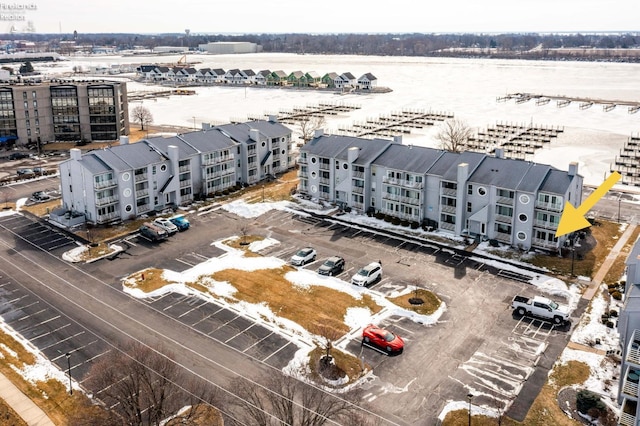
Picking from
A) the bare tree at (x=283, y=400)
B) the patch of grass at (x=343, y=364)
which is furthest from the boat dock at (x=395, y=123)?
the bare tree at (x=283, y=400)

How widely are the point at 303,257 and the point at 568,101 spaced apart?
5369 inches

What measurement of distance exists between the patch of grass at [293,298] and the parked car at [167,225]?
472 inches

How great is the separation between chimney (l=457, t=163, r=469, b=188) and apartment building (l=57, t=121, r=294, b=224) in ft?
104

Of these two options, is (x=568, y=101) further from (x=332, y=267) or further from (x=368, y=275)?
(x=368, y=275)

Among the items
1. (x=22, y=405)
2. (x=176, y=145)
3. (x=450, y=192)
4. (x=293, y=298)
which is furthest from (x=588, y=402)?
(x=176, y=145)

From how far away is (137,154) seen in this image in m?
67.4

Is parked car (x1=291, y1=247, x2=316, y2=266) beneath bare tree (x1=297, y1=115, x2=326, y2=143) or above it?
beneath

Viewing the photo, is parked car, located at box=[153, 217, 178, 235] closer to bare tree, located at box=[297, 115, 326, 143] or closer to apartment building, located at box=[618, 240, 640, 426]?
bare tree, located at box=[297, 115, 326, 143]

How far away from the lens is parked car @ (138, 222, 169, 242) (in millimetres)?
59188

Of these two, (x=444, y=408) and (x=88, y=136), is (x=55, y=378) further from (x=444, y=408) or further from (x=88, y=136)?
(x=88, y=136)

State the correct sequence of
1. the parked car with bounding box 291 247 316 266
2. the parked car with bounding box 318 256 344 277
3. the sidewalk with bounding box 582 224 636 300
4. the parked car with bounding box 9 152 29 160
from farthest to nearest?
the parked car with bounding box 9 152 29 160, the parked car with bounding box 291 247 316 266, the parked car with bounding box 318 256 344 277, the sidewalk with bounding box 582 224 636 300

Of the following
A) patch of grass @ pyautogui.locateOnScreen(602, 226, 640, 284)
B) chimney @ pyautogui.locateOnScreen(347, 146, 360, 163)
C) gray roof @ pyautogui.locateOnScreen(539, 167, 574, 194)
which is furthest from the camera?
chimney @ pyautogui.locateOnScreen(347, 146, 360, 163)

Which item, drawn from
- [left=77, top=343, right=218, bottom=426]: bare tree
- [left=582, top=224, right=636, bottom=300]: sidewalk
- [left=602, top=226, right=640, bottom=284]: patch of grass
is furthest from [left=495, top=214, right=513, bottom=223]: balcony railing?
[left=77, top=343, right=218, bottom=426]: bare tree

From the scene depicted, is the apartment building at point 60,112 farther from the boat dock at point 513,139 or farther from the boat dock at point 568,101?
the boat dock at point 568,101
